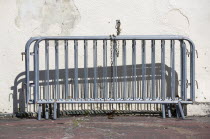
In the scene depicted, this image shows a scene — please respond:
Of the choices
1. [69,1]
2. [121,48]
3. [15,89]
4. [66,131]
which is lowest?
[66,131]

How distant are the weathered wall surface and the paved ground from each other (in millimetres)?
881

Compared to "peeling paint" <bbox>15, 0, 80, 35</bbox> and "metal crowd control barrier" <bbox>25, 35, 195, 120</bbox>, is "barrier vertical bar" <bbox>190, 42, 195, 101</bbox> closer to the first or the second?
"metal crowd control barrier" <bbox>25, 35, 195, 120</bbox>

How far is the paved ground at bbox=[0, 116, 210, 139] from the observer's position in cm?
701

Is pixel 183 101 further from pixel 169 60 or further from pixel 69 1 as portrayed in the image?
pixel 69 1

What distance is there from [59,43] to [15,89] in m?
1.11

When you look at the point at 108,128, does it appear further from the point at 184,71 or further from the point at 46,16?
the point at 46,16

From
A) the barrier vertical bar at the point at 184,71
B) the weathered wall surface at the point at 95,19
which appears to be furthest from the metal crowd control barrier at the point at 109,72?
the weathered wall surface at the point at 95,19

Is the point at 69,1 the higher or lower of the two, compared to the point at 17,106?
higher

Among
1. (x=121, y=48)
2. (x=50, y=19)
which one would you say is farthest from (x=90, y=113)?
(x=50, y=19)

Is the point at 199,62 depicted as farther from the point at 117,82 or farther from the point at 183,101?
the point at 117,82

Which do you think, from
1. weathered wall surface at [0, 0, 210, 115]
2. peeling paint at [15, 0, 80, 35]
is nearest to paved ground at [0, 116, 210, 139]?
weathered wall surface at [0, 0, 210, 115]

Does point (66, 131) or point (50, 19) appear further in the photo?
point (50, 19)

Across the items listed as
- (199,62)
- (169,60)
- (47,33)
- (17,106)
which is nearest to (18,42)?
(47,33)

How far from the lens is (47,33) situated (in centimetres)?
862
